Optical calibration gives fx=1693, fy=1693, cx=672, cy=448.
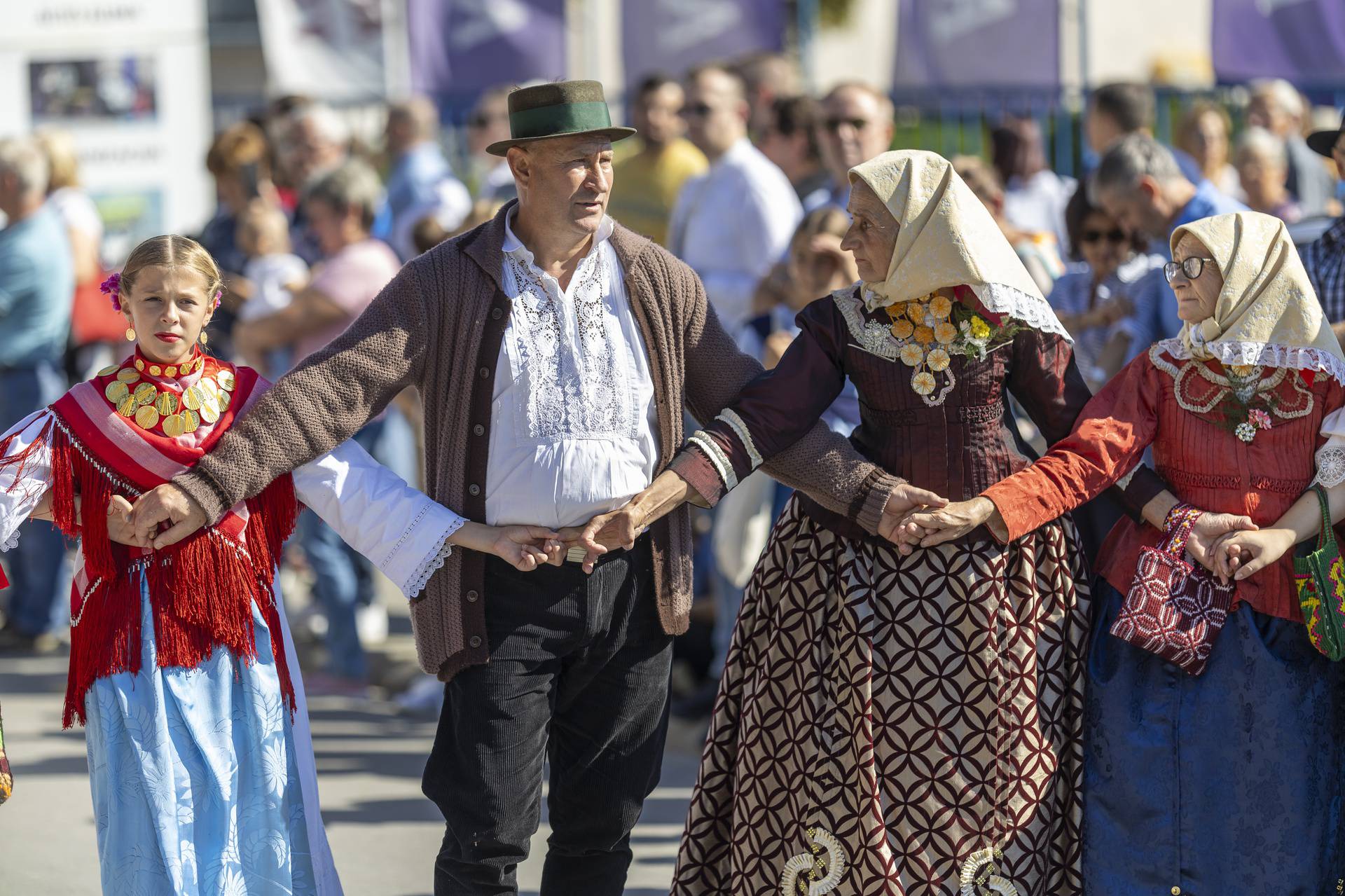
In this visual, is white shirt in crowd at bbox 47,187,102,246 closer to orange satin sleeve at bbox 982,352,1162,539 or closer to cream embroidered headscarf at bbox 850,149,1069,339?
cream embroidered headscarf at bbox 850,149,1069,339

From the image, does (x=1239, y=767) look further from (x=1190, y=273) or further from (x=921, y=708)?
(x=1190, y=273)

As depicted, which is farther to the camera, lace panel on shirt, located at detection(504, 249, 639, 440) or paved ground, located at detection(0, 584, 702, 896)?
paved ground, located at detection(0, 584, 702, 896)

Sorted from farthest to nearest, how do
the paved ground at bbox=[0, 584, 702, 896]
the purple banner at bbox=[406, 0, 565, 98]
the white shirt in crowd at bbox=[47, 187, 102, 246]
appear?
the purple banner at bbox=[406, 0, 565, 98] → the white shirt in crowd at bbox=[47, 187, 102, 246] → the paved ground at bbox=[0, 584, 702, 896]

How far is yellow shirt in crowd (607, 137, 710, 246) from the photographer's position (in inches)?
295

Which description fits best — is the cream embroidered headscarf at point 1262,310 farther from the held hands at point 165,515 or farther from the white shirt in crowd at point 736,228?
the white shirt in crowd at point 736,228

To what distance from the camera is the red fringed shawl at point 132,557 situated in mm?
3639

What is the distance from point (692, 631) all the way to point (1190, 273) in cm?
331

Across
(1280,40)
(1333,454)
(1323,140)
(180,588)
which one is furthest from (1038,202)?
(180,588)

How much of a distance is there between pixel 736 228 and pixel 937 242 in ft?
10.3

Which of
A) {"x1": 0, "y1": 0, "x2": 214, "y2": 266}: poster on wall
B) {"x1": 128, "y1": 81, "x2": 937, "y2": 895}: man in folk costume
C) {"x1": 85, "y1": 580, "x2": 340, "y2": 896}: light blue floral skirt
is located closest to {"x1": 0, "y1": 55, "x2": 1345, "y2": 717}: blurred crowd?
{"x1": 0, "y1": 0, "x2": 214, "y2": 266}: poster on wall

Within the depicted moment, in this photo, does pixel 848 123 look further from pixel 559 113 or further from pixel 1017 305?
pixel 559 113

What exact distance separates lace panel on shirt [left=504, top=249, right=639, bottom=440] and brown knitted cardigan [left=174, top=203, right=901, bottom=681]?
0.20ft

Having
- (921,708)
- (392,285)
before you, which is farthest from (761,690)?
(392,285)

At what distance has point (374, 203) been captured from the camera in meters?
7.37
